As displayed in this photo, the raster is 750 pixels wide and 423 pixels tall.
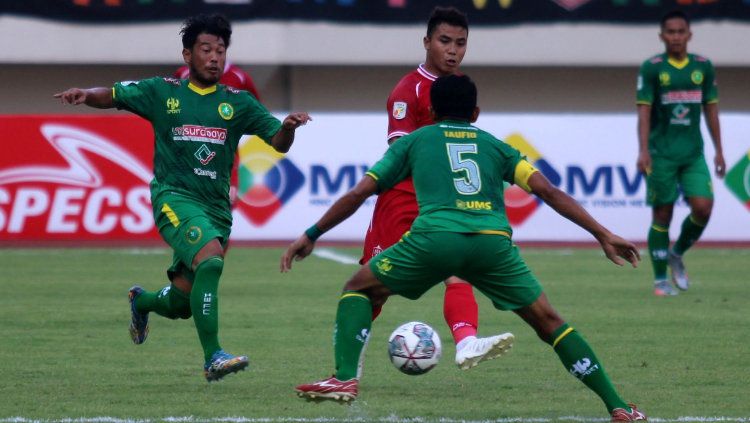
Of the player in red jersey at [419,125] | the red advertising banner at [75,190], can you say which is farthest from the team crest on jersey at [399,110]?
the red advertising banner at [75,190]

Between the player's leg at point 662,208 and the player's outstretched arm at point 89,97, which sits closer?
the player's outstretched arm at point 89,97

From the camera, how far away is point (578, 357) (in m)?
6.39

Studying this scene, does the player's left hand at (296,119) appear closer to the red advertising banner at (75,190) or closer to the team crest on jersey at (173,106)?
the team crest on jersey at (173,106)

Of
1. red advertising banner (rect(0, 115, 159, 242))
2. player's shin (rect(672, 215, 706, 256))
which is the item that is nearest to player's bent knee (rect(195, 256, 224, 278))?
player's shin (rect(672, 215, 706, 256))

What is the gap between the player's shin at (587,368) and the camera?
638cm

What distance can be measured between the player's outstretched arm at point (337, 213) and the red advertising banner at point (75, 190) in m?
11.1

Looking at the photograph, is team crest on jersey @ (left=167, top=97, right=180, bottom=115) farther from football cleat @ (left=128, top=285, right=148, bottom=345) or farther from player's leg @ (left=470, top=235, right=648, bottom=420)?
player's leg @ (left=470, top=235, right=648, bottom=420)

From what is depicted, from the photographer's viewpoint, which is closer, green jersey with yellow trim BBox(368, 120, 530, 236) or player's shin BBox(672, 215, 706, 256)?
green jersey with yellow trim BBox(368, 120, 530, 236)

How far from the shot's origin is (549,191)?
21.1 feet

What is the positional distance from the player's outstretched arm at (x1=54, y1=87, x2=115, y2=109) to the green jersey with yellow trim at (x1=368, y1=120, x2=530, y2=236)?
6.10 ft

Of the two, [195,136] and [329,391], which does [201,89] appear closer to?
Result: [195,136]

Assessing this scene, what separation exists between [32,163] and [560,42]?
10080mm

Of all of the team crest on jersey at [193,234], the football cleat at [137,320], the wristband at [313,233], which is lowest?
the football cleat at [137,320]

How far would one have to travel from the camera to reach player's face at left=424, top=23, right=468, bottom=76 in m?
7.94
